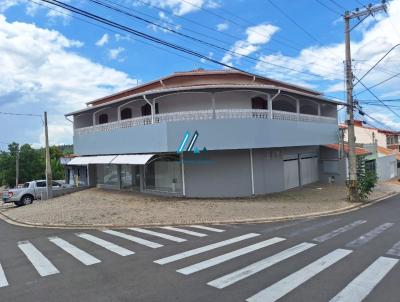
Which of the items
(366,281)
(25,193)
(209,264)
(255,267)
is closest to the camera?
(366,281)

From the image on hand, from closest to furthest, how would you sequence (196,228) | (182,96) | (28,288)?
(28,288)
(196,228)
(182,96)

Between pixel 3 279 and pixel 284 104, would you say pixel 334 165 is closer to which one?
pixel 284 104

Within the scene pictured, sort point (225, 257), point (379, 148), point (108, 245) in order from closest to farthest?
point (225, 257) → point (108, 245) → point (379, 148)

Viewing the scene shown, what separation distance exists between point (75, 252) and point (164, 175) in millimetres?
11135

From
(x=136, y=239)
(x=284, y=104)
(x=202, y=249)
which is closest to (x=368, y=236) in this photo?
(x=202, y=249)

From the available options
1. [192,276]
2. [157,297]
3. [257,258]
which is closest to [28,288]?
[157,297]

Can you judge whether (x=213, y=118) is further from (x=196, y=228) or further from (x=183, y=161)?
(x=196, y=228)

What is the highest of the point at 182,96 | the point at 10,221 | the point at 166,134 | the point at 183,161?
the point at 182,96

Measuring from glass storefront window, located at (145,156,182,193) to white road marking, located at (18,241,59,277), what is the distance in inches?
371

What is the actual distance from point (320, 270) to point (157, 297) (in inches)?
130

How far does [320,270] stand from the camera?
22.9ft

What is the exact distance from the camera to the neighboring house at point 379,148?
36000mm

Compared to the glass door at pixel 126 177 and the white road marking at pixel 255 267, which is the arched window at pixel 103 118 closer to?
the glass door at pixel 126 177

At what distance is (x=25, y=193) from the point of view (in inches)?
995
